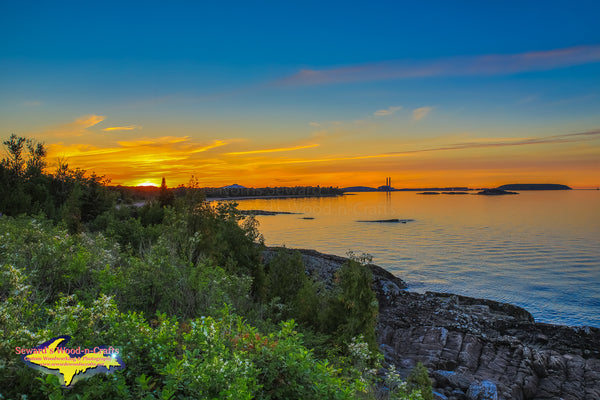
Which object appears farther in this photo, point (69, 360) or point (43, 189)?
point (43, 189)

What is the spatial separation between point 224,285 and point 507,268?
29.4m

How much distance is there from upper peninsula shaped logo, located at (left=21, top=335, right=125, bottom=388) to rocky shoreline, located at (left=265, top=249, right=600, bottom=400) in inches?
363

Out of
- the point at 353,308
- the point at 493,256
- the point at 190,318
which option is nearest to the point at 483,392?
the point at 353,308

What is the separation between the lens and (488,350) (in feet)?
42.8

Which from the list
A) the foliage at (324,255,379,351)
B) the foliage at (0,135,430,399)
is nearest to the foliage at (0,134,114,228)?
the foliage at (0,135,430,399)

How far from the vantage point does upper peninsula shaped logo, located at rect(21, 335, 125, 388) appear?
3.27 meters

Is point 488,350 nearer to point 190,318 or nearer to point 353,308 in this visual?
point 353,308

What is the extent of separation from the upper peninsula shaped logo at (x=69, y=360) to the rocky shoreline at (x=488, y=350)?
923cm

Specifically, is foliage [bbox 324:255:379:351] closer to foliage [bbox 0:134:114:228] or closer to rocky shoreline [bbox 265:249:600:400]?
rocky shoreline [bbox 265:249:600:400]

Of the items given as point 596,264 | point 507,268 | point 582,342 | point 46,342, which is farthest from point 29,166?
point 596,264

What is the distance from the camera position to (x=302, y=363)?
431cm

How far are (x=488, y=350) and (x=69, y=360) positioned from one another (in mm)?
13999

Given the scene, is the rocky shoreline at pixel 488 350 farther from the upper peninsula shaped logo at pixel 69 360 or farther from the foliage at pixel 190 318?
the upper peninsula shaped logo at pixel 69 360

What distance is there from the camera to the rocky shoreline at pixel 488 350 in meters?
10.5
